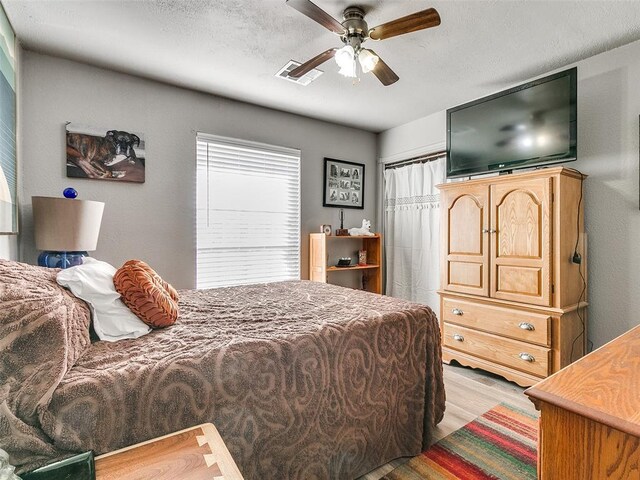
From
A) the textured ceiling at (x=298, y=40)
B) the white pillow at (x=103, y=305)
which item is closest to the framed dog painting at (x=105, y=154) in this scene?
the textured ceiling at (x=298, y=40)

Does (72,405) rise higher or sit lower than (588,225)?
lower

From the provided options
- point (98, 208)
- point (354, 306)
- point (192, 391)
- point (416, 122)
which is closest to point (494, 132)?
point (416, 122)

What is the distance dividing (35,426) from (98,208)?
6.05 ft

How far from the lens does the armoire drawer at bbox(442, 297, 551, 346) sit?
248cm

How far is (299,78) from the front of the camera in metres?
2.84

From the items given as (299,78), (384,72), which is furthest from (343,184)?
(384,72)

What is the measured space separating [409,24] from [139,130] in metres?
2.43

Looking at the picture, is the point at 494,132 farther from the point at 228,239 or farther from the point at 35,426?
the point at 35,426

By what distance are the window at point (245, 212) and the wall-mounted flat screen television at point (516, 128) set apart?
178 centimetres

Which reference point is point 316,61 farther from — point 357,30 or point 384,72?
point 384,72

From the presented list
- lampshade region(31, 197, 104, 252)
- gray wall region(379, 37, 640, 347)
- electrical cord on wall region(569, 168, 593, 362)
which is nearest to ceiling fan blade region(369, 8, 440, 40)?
electrical cord on wall region(569, 168, 593, 362)

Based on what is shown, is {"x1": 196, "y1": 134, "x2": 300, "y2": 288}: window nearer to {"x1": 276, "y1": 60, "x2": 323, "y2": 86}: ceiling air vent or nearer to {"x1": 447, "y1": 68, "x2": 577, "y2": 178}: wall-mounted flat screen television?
{"x1": 276, "y1": 60, "x2": 323, "y2": 86}: ceiling air vent

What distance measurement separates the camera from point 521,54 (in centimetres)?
256

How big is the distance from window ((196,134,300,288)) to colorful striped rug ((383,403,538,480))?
2.36 metres
